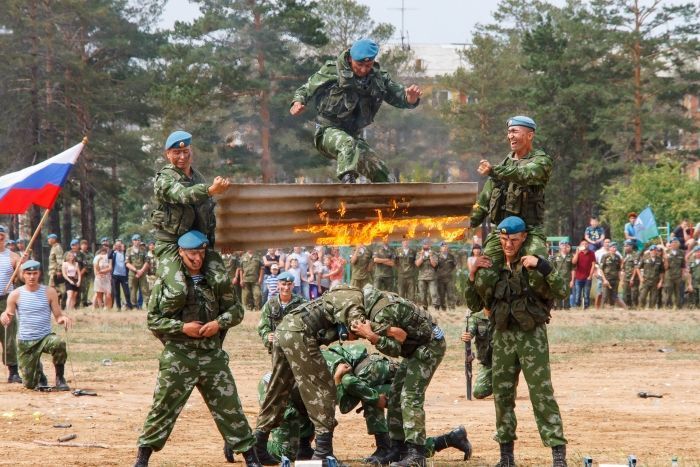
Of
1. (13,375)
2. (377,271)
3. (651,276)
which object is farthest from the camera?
(377,271)

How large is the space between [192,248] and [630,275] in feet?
74.9

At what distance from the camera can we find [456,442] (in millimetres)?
11945

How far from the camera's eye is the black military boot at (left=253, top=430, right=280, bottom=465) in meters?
11.8

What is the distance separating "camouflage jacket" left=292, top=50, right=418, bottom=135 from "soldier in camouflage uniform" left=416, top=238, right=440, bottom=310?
63.4 ft

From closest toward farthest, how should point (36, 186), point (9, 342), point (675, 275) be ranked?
point (36, 186) < point (9, 342) < point (675, 275)

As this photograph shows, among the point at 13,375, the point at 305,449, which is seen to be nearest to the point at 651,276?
the point at 13,375

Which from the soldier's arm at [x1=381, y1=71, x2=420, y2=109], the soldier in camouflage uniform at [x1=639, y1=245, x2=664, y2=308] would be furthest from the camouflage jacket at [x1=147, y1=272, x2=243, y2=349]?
the soldier in camouflage uniform at [x1=639, y1=245, x2=664, y2=308]

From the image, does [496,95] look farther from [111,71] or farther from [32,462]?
[32,462]

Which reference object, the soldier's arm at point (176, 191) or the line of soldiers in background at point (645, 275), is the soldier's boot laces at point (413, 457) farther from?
the line of soldiers in background at point (645, 275)

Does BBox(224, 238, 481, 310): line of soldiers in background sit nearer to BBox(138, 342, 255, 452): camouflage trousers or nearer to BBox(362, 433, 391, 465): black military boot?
BBox(362, 433, 391, 465): black military boot

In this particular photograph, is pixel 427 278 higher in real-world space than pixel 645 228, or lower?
Result: lower

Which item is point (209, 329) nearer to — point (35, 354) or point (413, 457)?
point (413, 457)

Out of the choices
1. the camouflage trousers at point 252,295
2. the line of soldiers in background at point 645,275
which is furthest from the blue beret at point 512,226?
the camouflage trousers at point 252,295

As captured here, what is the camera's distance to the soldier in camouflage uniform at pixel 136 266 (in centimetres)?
3212
